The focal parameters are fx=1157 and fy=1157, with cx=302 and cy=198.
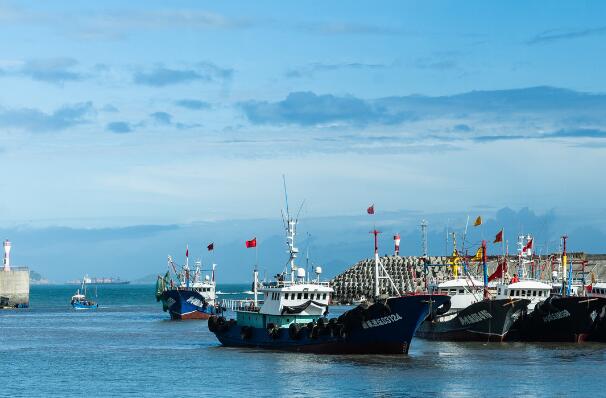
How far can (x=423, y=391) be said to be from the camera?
45.1 m

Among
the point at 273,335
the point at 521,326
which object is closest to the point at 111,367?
the point at 273,335

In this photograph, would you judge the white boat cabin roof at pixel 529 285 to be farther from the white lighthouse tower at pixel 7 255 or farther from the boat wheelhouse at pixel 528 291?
the white lighthouse tower at pixel 7 255

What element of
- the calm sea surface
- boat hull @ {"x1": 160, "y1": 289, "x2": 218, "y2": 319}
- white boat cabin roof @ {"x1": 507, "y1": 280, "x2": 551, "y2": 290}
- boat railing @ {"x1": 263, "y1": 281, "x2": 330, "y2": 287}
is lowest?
the calm sea surface

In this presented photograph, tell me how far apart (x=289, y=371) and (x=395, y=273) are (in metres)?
85.5

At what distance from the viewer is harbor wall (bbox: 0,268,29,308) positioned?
14788 centimetres

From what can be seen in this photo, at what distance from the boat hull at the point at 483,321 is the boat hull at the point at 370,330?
10847mm

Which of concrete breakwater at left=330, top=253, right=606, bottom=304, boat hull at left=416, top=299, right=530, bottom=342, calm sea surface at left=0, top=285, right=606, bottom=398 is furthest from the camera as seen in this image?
concrete breakwater at left=330, top=253, right=606, bottom=304

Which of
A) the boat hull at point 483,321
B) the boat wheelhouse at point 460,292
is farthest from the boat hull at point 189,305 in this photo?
the boat hull at point 483,321

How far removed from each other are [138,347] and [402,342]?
20379 mm

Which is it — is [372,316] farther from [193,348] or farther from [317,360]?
[193,348]

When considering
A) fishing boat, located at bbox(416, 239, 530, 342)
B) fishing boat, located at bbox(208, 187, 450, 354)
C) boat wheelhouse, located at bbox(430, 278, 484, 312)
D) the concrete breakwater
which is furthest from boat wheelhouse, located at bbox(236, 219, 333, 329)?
the concrete breakwater

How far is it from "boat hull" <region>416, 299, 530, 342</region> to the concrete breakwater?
57.2 m

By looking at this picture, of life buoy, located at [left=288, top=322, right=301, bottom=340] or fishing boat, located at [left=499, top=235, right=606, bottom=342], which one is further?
fishing boat, located at [left=499, top=235, right=606, bottom=342]

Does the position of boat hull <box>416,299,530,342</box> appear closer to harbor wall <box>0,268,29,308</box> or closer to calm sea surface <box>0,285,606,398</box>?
calm sea surface <box>0,285,606,398</box>
